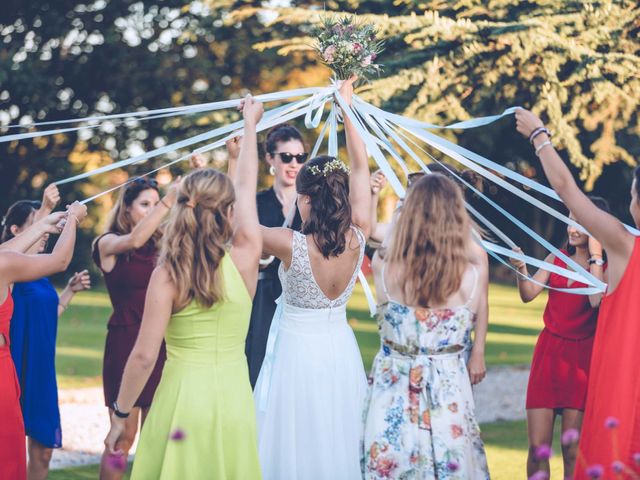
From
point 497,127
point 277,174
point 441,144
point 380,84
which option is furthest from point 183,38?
point 441,144

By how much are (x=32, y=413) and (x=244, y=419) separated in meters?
2.21

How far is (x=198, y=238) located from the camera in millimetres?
3770

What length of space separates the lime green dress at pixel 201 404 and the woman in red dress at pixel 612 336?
1.44m

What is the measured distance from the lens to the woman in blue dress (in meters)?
5.57

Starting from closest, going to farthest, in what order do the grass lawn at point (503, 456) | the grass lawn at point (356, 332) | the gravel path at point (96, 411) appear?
the grass lawn at point (503, 456), the gravel path at point (96, 411), the grass lawn at point (356, 332)

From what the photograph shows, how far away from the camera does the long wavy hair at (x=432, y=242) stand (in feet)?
12.5

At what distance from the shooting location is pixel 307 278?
460 cm

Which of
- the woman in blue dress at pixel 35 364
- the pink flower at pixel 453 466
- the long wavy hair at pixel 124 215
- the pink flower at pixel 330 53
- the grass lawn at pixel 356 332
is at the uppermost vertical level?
the pink flower at pixel 330 53

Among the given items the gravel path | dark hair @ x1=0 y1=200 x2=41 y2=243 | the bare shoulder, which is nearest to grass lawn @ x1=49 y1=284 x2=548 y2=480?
the gravel path

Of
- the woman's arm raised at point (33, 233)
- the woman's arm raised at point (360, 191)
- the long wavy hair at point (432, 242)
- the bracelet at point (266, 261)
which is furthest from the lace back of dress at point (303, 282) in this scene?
the woman's arm raised at point (33, 233)

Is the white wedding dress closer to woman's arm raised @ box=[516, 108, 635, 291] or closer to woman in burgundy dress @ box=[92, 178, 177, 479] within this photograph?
woman's arm raised @ box=[516, 108, 635, 291]

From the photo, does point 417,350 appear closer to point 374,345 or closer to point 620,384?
point 620,384

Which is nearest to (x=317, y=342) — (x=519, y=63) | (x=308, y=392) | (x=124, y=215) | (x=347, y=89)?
(x=308, y=392)

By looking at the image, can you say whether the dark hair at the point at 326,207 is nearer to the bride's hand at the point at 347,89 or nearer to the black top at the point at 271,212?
the bride's hand at the point at 347,89
